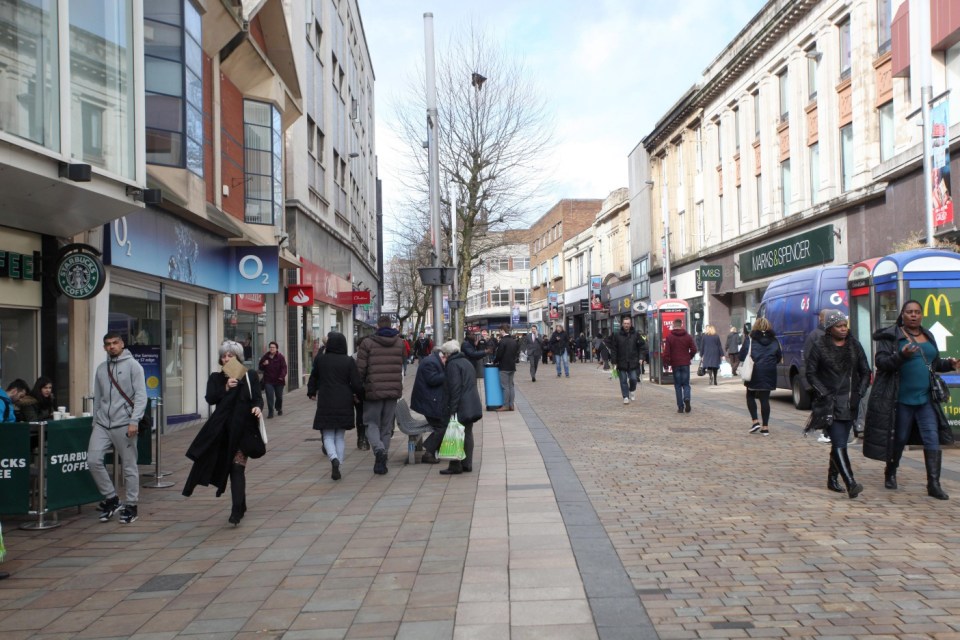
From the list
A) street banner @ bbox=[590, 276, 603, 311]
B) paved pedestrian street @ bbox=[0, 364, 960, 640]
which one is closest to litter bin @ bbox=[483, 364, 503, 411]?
paved pedestrian street @ bbox=[0, 364, 960, 640]

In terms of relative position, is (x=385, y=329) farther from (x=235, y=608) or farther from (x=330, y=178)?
(x=330, y=178)

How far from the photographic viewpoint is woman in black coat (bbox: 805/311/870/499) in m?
7.59

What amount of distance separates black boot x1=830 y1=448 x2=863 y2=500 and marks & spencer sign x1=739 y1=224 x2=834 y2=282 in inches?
771

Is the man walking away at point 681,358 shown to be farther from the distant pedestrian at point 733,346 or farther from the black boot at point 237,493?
the distant pedestrian at point 733,346

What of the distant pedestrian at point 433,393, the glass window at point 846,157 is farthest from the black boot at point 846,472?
the glass window at point 846,157

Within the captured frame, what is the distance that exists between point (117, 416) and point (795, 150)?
85.2 feet

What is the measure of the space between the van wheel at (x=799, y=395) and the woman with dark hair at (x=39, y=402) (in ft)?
41.1

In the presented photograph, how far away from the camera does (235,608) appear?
4.90 m

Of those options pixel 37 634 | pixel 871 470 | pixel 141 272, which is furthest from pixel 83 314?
pixel 871 470

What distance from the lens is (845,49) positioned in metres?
25.2

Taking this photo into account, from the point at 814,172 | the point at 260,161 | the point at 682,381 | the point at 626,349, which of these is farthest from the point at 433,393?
the point at 814,172

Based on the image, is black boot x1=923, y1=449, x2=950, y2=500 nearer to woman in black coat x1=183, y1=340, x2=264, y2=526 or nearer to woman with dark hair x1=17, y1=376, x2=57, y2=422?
woman in black coat x1=183, y1=340, x2=264, y2=526

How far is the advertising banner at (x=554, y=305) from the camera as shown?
6724cm

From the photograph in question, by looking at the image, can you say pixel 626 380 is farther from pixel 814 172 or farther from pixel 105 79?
pixel 814 172
